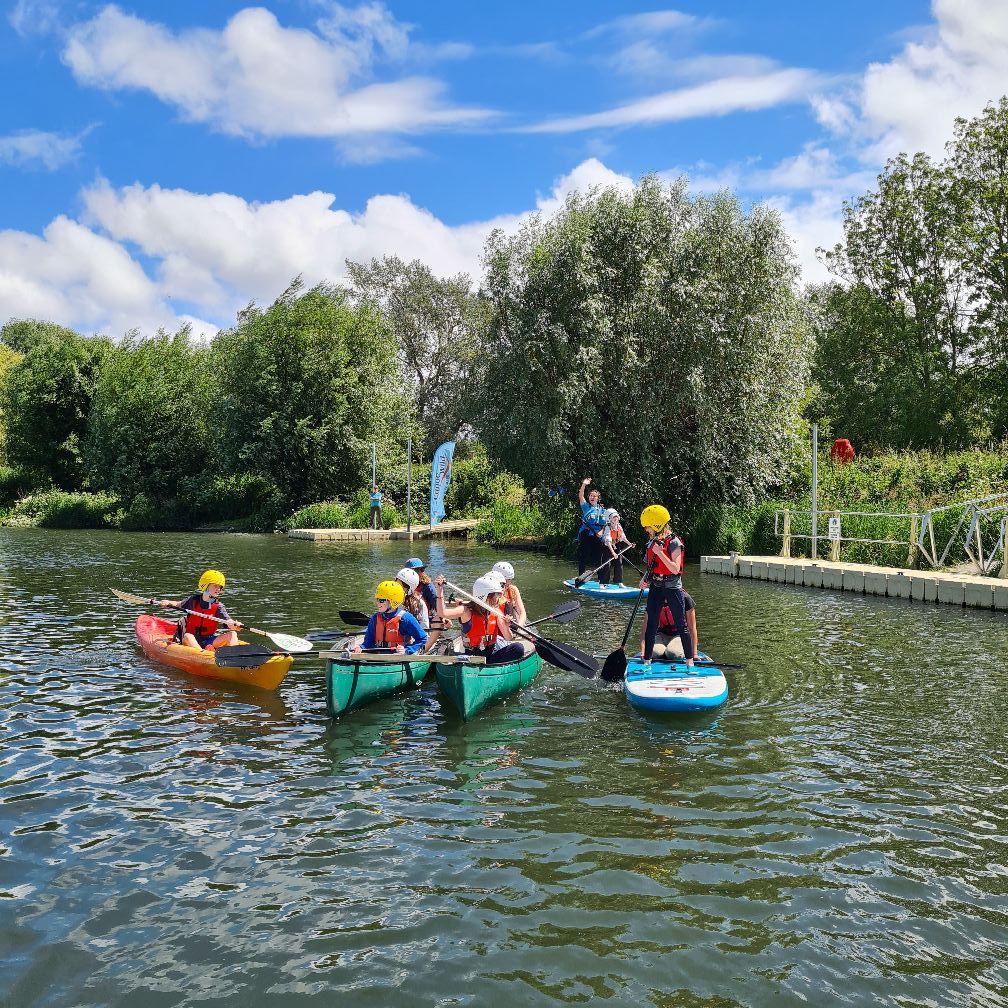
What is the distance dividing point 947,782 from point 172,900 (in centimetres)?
613

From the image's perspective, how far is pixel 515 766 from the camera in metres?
8.70

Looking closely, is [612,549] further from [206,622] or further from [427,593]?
[206,622]

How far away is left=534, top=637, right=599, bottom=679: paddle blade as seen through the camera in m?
11.7

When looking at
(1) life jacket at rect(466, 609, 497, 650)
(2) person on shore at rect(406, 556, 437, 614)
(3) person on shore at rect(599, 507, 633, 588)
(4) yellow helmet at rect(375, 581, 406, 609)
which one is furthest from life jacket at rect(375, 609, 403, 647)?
(3) person on shore at rect(599, 507, 633, 588)

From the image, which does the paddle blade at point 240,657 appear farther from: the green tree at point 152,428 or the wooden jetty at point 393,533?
the green tree at point 152,428

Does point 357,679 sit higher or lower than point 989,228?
lower

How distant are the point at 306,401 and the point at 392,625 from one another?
39.1 metres

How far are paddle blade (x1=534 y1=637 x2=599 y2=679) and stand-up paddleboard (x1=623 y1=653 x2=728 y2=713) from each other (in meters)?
0.80

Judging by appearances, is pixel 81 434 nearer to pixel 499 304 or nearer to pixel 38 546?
pixel 38 546

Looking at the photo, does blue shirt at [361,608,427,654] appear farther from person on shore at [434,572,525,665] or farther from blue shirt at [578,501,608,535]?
blue shirt at [578,501,608,535]

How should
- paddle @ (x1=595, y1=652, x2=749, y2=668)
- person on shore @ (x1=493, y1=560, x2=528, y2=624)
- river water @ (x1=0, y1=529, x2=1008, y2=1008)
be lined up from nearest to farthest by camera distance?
river water @ (x1=0, y1=529, x2=1008, y2=1008)
paddle @ (x1=595, y1=652, x2=749, y2=668)
person on shore @ (x1=493, y1=560, x2=528, y2=624)

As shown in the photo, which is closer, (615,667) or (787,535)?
(615,667)

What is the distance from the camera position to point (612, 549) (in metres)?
20.8

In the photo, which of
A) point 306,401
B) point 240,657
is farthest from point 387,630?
point 306,401
